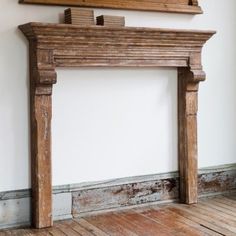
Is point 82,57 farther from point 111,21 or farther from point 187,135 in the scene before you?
point 187,135

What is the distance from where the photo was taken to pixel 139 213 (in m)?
3.89

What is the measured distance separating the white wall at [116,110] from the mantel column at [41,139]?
3.0 inches

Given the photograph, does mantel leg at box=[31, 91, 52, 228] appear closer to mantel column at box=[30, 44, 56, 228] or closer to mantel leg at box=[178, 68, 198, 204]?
mantel column at box=[30, 44, 56, 228]

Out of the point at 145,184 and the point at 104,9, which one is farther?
the point at 145,184

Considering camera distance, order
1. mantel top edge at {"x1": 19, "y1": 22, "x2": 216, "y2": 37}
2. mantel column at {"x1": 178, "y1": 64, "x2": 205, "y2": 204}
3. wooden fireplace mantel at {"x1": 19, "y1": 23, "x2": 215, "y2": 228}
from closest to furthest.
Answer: mantel top edge at {"x1": 19, "y1": 22, "x2": 216, "y2": 37} → wooden fireplace mantel at {"x1": 19, "y1": 23, "x2": 215, "y2": 228} → mantel column at {"x1": 178, "y1": 64, "x2": 205, "y2": 204}

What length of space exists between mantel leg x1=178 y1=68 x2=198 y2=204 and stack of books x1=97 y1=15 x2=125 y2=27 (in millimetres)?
739

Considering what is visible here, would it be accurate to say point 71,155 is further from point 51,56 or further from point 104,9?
point 104,9

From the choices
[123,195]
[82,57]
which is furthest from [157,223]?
[82,57]

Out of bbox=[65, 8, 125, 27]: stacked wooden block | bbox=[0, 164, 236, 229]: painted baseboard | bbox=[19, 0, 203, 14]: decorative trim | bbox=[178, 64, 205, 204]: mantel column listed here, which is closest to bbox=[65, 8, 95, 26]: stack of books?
bbox=[65, 8, 125, 27]: stacked wooden block

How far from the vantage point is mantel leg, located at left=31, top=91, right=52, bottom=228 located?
3.52 meters

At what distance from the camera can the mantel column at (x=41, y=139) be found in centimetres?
347

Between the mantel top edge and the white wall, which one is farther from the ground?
the mantel top edge

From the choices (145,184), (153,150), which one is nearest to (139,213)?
(145,184)

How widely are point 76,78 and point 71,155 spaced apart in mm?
581
